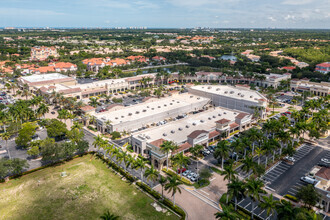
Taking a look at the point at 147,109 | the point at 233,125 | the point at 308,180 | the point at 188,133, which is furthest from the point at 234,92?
the point at 308,180

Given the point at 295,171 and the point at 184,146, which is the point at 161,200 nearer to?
the point at 184,146

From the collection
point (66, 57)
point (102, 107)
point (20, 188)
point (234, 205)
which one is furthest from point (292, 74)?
point (66, 57)

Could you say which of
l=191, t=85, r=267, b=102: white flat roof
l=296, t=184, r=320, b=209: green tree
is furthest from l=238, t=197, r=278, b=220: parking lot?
l=191, t=85, r=267, b=102: white flat roof

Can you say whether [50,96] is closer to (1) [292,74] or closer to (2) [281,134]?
(2) [281,134]

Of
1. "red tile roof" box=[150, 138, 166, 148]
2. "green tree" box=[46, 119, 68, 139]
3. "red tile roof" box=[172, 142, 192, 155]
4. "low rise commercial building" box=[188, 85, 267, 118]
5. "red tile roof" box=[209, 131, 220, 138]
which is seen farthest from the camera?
"low rise commercial building" box=[188, 85, 267, 118]

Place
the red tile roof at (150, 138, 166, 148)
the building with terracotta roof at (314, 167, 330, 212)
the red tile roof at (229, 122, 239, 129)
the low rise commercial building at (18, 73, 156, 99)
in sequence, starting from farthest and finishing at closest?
1. the low rise commercial building at (18, 73, 156, 99)
2. the red tile roof at (229, 122, 239, 129)
3. the red tile roof at (150, 138, 166, 148)
4. the building with terracotta roof at (314, 167, 330, 212)

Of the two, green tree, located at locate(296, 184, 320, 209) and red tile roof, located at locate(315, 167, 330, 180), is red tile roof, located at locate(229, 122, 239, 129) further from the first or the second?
green tree, located at locate(296, 184, 320, 209)
